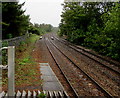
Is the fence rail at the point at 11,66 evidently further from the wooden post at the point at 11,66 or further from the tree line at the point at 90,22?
the tree line at the point at 90,22

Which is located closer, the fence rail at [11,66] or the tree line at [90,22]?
the fence rail at [11,66]

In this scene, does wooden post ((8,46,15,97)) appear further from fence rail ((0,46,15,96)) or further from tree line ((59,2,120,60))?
tree line ((59,2,120,60))

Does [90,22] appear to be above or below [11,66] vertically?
above

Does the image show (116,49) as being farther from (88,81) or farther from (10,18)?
(10,18)

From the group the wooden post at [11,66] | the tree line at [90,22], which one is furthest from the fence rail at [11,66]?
the tree line at [90,22]

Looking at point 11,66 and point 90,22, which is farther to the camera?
point 90,22

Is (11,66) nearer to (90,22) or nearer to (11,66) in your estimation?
(11,66)

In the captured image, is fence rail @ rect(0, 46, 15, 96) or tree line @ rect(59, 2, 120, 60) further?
tree line @ rect(59, 2, 120, 60)

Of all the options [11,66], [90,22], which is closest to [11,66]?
[11,66]

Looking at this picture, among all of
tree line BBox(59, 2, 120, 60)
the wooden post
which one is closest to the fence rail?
the wooden post

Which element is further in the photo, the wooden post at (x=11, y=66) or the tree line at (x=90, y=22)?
the tree line at (x=90, y=22)

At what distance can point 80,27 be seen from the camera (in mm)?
25094

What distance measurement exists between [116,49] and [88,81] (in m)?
7.02

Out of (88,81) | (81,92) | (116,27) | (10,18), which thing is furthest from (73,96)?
(10,18)
